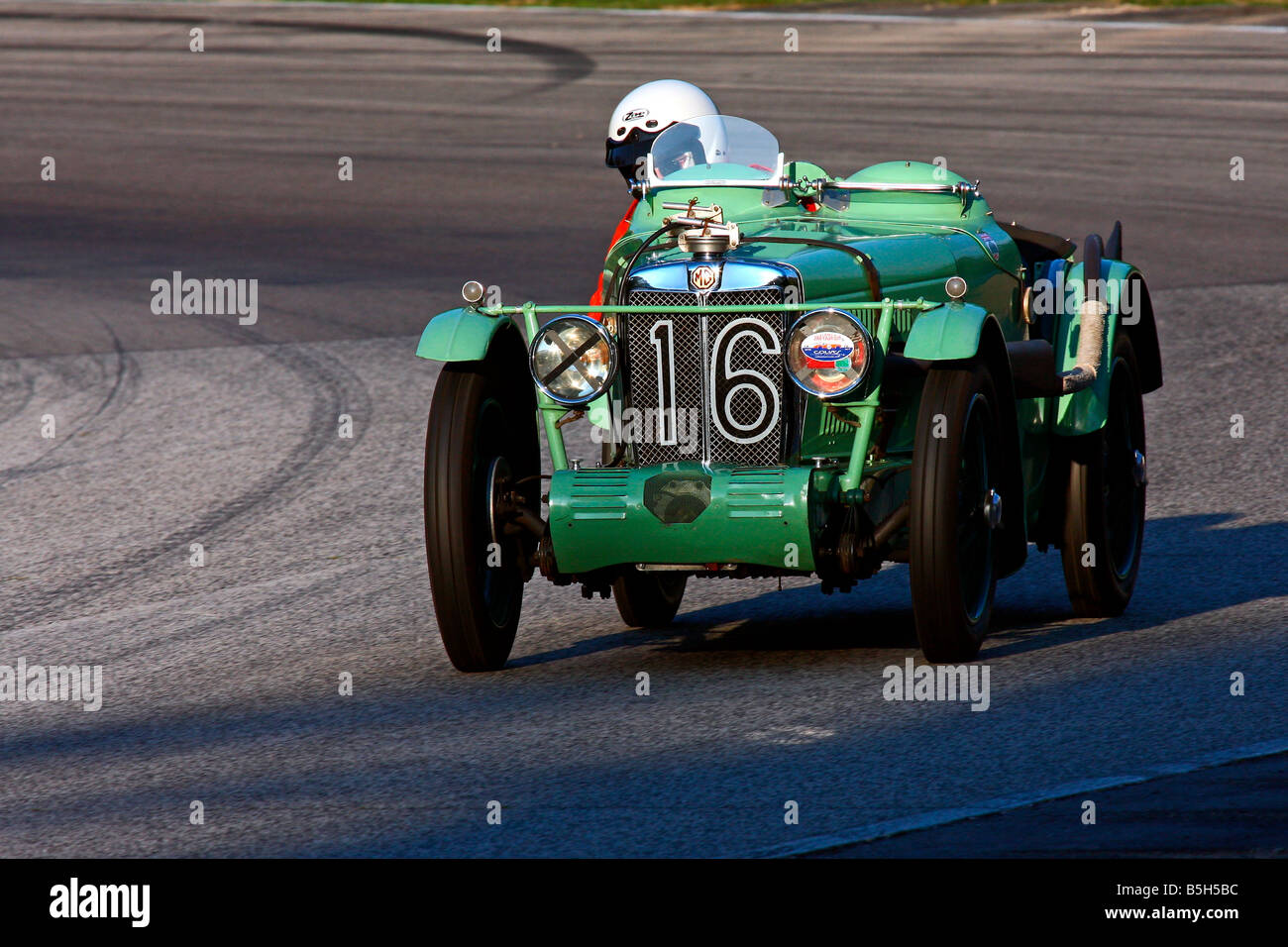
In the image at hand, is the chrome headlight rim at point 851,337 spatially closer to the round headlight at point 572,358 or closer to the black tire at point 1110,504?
the round headlight at point 572,358

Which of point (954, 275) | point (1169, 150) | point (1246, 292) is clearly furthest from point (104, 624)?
point (1169, 150)

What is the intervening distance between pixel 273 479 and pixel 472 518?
3.72 metres

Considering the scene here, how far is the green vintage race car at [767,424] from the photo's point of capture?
673cm

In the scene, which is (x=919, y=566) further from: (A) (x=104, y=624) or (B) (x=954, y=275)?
(A) (x=104, y=624)

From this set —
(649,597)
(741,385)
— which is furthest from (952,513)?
(649,597)

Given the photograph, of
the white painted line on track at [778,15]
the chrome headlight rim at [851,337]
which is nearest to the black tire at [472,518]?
the chrome headlight rim at [851,337]

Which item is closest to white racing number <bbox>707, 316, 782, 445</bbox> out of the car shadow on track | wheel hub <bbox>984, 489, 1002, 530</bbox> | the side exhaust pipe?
wheel hub <bbox>984, 489, 1002, 530</bbox>

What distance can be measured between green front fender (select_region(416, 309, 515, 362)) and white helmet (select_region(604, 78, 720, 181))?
1632 mm

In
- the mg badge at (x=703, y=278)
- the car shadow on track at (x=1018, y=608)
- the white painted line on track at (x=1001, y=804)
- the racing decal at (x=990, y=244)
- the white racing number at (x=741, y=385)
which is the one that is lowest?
the white painted line on track at (x=1001, y=804)

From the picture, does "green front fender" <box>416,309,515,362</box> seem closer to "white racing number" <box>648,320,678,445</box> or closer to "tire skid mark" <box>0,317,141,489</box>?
"white racing number" <box>648,320,678,445</box>

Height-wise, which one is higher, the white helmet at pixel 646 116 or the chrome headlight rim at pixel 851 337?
the white helmet at pixel 646 116

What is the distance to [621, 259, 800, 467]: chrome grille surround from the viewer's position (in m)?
6.98

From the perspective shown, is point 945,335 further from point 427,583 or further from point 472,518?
point 427,583

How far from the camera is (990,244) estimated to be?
26.2 ft
